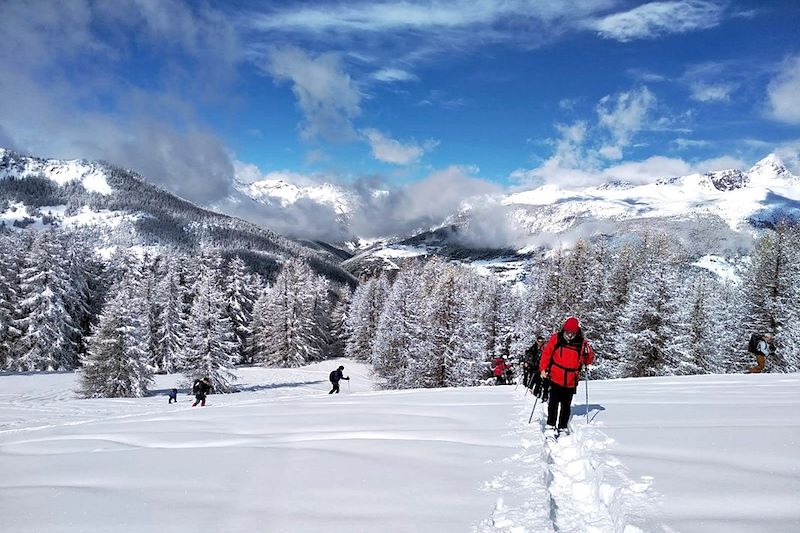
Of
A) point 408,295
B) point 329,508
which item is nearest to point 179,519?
point 329,508

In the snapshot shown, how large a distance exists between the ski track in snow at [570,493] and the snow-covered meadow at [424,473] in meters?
0.02

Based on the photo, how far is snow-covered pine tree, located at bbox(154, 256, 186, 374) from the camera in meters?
45.4

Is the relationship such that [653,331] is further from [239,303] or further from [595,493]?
[239,303]

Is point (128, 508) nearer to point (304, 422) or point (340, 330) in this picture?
point (304, 422)

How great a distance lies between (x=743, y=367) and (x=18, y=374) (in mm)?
46033

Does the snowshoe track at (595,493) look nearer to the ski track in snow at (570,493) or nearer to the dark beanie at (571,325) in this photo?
the ski track in snow at (570,493)

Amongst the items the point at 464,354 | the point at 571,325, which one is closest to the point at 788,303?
the point at 464,354

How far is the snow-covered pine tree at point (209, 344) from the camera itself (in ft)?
113

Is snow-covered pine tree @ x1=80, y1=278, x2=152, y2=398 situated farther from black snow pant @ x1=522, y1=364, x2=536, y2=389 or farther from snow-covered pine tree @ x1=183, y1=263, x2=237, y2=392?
black snow pant @ x1=522, y1=364, x2=536, y2=389

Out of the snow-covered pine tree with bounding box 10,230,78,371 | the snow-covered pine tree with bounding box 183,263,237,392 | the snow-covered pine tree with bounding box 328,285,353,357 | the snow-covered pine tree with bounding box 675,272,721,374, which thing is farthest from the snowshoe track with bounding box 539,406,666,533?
the snow-covered pine tree with bounding box 328,285,353,357

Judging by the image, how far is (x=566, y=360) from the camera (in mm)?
7871

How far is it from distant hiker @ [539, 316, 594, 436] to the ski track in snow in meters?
0.90

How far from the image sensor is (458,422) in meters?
8.78

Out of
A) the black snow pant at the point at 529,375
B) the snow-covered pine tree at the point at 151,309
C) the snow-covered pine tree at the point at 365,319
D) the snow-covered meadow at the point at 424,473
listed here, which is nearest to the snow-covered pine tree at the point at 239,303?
the snow-covered pine tree at the point at 151,309
